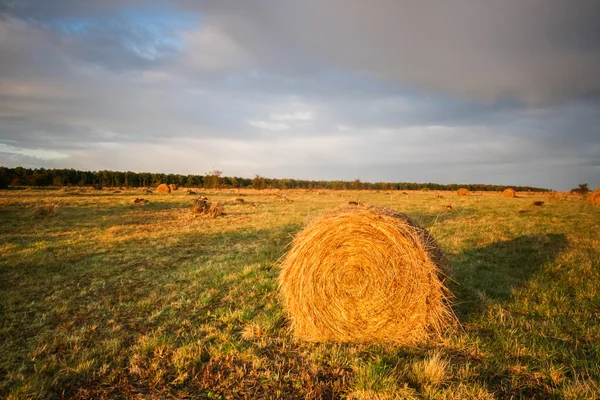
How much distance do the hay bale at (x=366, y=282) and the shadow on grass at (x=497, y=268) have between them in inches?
27.3

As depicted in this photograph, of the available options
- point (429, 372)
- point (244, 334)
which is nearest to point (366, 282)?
point (429, 372)

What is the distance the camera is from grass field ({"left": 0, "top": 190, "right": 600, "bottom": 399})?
3.65 metres

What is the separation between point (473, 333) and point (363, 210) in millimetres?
2545

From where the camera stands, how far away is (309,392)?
11.7ft

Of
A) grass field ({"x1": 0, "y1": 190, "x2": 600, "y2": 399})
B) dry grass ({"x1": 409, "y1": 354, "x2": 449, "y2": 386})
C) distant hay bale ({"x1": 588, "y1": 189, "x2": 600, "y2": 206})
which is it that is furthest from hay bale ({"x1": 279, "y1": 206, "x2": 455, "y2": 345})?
distant hay bale ({"x1": 588, "y1": 189, "x2": 600, "y2": 206})

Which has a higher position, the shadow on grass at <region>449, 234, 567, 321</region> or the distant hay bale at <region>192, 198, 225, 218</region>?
the distant hay bale at <region>192, 198, 225, 218</region>

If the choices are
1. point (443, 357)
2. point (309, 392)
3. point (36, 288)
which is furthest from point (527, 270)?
point (36, 288)

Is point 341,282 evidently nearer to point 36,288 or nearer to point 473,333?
point 473,333

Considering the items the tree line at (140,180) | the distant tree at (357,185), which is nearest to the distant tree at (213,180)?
the tree line at (140,180)

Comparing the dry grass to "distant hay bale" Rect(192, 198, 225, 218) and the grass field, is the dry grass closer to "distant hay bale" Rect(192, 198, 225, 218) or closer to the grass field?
the grass field

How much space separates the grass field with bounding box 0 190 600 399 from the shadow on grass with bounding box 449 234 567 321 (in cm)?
6

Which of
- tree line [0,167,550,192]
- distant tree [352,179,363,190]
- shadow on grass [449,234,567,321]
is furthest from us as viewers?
distant tree [352,179,363,190]

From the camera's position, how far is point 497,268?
27.9 feet

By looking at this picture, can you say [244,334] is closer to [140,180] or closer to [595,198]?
[595,198]
